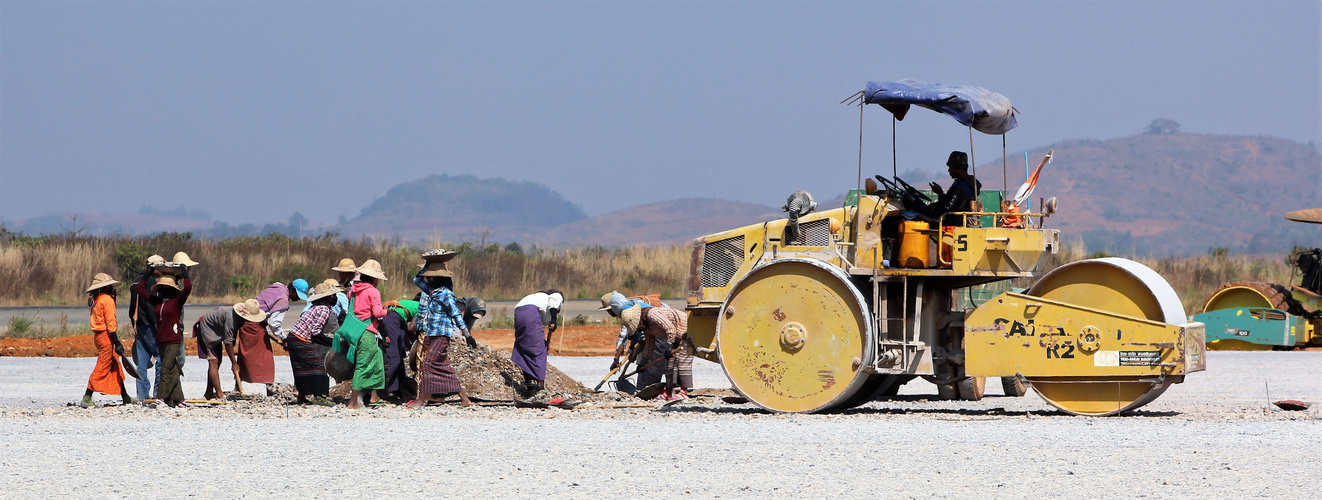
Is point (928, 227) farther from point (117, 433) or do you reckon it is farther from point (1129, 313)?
point (117, 433)

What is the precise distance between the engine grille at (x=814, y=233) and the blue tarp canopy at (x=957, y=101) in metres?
1.30

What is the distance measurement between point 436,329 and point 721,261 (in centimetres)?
300

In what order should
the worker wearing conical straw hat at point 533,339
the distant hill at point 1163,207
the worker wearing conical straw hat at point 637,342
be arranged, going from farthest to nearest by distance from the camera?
the distant hill at point 1163,207 → the worker wearing conical straw hat at point 637,342 → the worker wearing conical straw hat at point 533,339

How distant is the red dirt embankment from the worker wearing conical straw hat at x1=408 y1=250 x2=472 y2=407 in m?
8.85

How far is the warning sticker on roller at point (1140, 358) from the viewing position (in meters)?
12.3

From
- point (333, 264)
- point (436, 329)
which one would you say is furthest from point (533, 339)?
point (333, 264)

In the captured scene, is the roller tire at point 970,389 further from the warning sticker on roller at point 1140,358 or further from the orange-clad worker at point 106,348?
the orange-clad worker at point 106,348

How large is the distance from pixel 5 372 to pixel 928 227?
549 inches

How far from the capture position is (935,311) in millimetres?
13391

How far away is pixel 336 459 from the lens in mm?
9992

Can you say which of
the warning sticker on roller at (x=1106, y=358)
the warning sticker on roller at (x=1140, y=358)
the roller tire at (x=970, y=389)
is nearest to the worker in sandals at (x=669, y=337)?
the roller tire at (x=970, y=389)

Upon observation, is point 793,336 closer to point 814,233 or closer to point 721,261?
point 814,233

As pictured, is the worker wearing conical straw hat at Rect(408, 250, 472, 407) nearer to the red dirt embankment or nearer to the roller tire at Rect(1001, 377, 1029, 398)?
the roller tire at Rect(1001, 377, 1029, 398)

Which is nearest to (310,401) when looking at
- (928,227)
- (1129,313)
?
(928,227)
